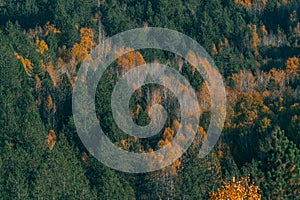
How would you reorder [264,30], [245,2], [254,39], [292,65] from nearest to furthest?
[292,65], [254,39], [264,30], [245,2]

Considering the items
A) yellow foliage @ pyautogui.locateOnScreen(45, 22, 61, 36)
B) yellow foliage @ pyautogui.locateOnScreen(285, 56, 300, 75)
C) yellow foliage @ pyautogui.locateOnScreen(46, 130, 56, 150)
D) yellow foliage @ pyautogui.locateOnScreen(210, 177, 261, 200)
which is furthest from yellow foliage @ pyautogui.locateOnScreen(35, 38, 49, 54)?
yellow foliage @ pyautogui.locateOnScreen(210, 177, 261, 200)

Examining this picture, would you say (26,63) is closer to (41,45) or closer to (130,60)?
(41,45)

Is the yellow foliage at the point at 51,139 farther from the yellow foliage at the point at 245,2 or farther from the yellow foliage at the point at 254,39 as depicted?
the yellow foliage at the point at 245,2

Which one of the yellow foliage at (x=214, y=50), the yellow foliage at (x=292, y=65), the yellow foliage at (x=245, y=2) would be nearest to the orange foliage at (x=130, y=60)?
the yellow foliage at (x=214, y=50)

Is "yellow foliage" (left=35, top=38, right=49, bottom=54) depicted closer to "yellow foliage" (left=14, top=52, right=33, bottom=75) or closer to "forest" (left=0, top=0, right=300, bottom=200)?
"forest" (left=0, top=0, right=300, bottom=200)

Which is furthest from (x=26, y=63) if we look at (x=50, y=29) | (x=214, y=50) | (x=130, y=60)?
(x=214, y=50)

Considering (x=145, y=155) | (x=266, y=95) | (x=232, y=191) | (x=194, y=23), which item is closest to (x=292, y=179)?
(x=232, y=191)
